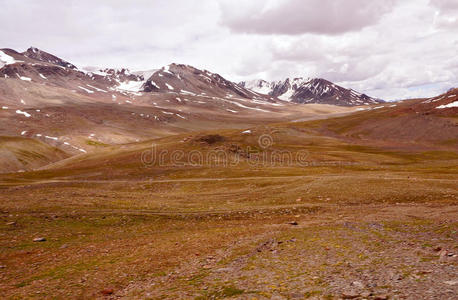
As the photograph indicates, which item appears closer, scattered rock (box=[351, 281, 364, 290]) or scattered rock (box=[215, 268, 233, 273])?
scattered rock (box=[351, 281, 364, 290])

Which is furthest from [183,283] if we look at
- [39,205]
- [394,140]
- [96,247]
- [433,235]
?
[394,140]

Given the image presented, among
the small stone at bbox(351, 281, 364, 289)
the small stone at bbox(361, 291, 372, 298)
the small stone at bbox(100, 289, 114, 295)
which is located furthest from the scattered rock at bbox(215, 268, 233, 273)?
the small stone at bbox(361, 291, 372, 298)

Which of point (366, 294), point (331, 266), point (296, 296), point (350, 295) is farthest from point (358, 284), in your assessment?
point (331, 266)

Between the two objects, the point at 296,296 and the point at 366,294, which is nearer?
the point at 366,294

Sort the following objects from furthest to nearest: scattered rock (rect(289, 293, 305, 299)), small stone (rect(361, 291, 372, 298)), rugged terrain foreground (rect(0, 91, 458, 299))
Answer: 1. rugged terrain foreground (rect(0, 91, 458, 299))
2. scattered rock (rect(289, 293, 305, 299))
3. small stone (rect(361, 291, 372, 298))

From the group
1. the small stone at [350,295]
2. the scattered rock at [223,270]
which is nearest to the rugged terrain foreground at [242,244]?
the small stone at [350,295]

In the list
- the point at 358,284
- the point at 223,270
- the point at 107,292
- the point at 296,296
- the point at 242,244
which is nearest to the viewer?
the point at 296,296

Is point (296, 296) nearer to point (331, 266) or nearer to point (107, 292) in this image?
point (331, 266)

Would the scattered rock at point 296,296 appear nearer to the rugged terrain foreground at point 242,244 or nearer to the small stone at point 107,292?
the rugged terrain foreground at point 242,244

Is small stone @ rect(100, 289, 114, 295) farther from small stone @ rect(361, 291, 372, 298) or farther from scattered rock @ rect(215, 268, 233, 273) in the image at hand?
small stone @ rect(361, 291, 372, 298)

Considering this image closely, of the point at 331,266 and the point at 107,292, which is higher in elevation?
the point at 331,266

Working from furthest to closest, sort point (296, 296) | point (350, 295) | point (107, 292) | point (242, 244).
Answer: point (242, 244), point (107, 292), point (296, 296), point (350, 295)

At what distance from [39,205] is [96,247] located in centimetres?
1376

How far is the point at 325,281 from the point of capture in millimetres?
11766
